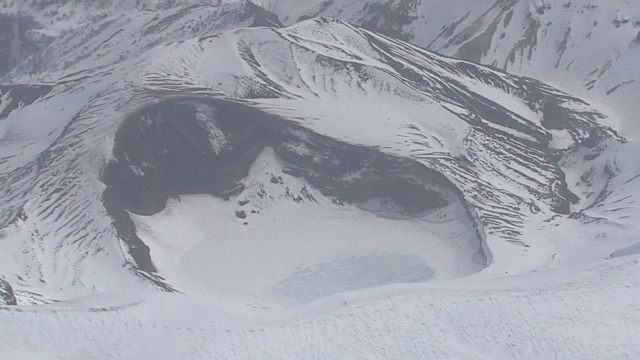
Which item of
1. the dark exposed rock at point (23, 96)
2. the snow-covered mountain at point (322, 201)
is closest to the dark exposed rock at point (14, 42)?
the snow-covered mountain at point (322, 201)

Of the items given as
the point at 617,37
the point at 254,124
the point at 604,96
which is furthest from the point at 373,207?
the point at 617,37

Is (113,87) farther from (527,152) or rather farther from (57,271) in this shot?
(527,152)

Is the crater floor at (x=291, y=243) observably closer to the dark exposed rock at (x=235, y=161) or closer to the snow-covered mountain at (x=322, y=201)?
the snow-covered mountain at (x=322, y=201)

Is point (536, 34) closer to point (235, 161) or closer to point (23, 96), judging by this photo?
point (235, 161)

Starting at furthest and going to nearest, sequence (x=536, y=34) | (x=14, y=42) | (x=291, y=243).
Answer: (x=14, y=42) < (x=536, y=34) < (x=291, y=243)

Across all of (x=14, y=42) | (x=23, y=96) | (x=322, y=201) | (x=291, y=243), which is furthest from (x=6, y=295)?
(x=14, y=42)

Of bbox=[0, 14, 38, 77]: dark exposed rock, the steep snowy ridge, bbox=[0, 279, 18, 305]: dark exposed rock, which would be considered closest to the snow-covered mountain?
bbox=[0, 279, 18, 305]: dark exposed rock

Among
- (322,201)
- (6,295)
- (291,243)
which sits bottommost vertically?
(291,243)

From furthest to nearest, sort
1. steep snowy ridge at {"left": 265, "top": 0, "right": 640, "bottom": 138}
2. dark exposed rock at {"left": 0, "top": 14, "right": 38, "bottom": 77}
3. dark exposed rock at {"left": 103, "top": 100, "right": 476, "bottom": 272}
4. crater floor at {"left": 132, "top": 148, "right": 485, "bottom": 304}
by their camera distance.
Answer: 1. dark exposed rock at {"left": 0, "top": 14, "right": 38, "bottom": 77}
2. steep snowy ridge at {"left": 265, "top": 0, "right": 640, "bottom": 138}
3. dark exposed rock at {"left": 103, "top": 100, "right": 476, "bottom": 272}
4. crater floor at {"left": 132, "top": 148, "right": 485, "bottom": 304}

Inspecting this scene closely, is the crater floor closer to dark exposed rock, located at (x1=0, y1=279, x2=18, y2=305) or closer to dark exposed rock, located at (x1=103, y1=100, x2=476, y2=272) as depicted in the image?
dark exposed rock, located at (x1=103, y1=100, x2=476, y2=272)
